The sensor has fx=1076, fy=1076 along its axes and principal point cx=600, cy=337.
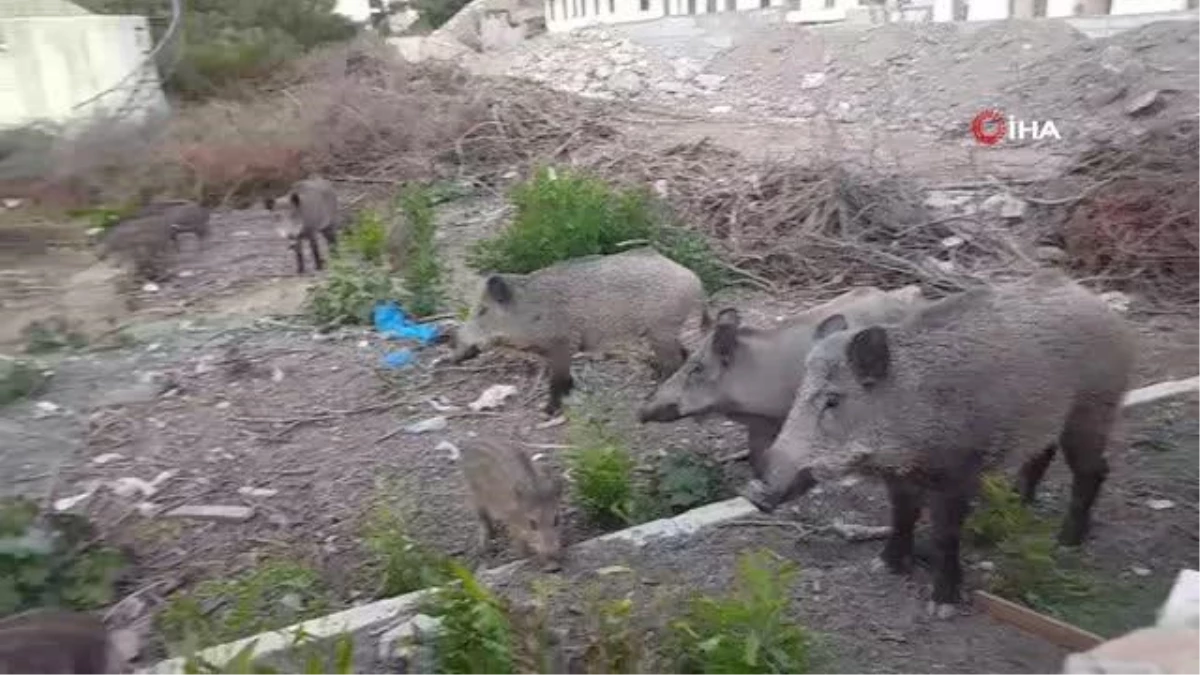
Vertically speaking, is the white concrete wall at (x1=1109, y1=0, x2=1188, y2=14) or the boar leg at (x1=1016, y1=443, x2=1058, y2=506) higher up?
the white concrete wall at (x1=1109, y1=0, x2=1188, y2=14)

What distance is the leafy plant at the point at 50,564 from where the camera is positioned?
405 centimetres

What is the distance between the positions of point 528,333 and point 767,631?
3243 millimetres

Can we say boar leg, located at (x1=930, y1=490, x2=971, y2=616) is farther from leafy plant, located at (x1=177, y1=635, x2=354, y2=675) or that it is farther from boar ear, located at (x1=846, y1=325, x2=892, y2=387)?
leafy plant, located at (x1=177, y1=635, x2=354, y2=675)

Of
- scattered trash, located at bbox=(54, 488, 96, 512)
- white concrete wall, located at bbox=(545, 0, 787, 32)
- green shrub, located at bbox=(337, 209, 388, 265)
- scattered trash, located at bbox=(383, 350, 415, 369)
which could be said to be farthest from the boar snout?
white concrete wall, located at bbox=(545, 0, 787, 32)

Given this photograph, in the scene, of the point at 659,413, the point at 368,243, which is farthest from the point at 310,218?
the point at 659,413

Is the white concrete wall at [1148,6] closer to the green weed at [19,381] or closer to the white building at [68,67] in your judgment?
the white building at [68,67]

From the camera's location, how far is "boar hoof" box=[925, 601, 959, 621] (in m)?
3.60

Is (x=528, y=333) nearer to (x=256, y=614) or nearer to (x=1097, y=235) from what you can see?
(x=256, y=614)

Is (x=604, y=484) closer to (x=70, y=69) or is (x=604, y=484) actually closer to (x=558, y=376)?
(x=558, y=376)

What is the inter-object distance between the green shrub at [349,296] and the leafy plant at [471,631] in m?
4.42

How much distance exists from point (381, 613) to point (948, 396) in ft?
6.58

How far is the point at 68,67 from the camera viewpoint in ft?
50.5

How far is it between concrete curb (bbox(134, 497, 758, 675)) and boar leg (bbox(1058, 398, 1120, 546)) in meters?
1.18

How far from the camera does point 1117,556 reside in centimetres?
395
